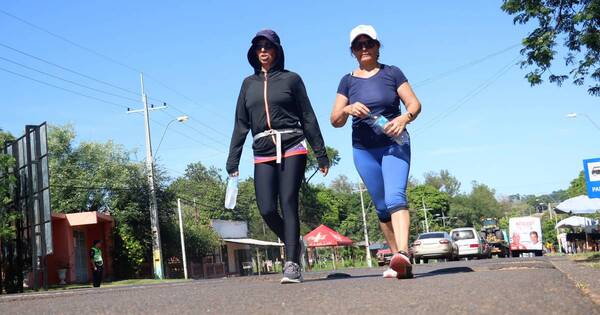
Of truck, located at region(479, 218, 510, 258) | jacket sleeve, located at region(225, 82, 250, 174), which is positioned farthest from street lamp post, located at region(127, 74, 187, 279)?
jacket sleeve, located at region(225, 82, 250, 174)

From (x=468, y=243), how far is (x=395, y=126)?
1062 inches

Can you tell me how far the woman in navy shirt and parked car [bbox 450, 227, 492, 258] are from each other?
2587cm

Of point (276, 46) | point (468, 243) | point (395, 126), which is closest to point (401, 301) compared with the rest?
point (395, 126)

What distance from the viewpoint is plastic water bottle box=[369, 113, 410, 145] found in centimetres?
541

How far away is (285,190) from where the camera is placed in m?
5.82

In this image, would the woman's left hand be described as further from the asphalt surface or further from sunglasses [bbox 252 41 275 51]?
the asphalt surface

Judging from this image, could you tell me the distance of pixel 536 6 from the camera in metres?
9.45

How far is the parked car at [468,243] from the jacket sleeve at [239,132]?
84.5ft

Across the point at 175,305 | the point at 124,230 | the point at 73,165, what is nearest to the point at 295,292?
the point at 175,305

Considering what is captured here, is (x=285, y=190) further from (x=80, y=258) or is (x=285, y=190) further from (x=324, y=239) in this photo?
(x=324, y=239)

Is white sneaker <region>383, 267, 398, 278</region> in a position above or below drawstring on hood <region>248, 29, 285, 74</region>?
below

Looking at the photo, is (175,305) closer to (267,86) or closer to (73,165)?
(267,86)

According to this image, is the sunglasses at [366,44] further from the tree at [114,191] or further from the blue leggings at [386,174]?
the tree at [114,191]

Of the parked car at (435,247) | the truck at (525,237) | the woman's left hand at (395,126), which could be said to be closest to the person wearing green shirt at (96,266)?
the parked car at (435,247)
